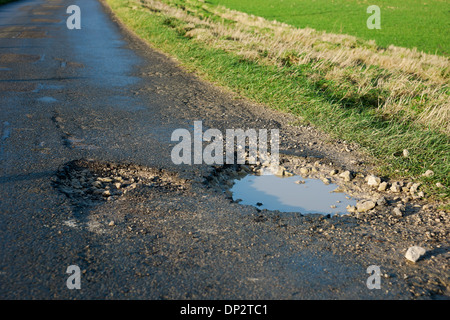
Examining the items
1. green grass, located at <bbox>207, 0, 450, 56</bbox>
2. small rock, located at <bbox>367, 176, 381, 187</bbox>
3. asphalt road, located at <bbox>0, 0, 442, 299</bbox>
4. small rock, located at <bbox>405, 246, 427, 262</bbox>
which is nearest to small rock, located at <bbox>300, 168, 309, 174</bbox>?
asphalt road, located at <bbox>0, 0, 442, 299</bbox>

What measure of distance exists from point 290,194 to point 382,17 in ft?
105

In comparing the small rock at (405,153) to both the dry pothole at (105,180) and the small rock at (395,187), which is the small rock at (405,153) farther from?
the dry pothole at (105,180)

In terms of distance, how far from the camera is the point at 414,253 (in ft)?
11.2

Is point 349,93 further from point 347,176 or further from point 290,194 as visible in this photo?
point 290,194

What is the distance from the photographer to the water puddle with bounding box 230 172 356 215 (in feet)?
14.7

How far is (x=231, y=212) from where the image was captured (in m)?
4.07

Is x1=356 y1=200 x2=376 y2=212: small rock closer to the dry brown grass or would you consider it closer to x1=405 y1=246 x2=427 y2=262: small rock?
x1=405 y1=246 x2=427 y2=262: small rock

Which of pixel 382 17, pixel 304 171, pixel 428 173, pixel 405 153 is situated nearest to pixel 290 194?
pixel 304 171

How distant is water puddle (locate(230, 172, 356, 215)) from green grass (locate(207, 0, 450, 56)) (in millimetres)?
17860

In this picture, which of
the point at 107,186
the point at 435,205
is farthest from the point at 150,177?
the point at 435,205

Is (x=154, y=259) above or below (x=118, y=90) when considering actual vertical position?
below
